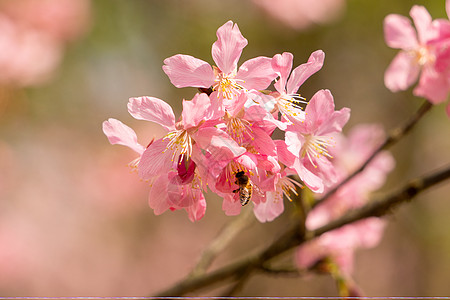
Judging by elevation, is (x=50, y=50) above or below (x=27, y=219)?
above

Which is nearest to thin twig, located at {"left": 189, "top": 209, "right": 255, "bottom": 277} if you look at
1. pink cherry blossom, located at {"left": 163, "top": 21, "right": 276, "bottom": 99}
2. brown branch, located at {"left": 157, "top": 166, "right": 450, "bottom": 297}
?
brown branch, located at {"left": 157, "top": 166, "right": 450, "bottom": 297}

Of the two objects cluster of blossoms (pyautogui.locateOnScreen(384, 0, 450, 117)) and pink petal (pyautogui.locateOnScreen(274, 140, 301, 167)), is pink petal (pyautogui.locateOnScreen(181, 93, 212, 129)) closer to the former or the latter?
pink petal (pyautogui.locateOnScreen(274, 140, 301, 167))

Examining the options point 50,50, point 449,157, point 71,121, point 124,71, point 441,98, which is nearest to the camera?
point 441,98

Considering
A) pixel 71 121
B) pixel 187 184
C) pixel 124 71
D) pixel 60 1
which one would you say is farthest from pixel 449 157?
pixel 187 184

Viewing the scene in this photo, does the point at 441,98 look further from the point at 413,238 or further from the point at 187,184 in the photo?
the point at 413,238

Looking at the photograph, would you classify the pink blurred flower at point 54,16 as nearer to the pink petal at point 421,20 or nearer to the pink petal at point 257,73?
the pink petal at point 421,20

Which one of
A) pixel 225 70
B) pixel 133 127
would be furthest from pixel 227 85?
pixel 133 127

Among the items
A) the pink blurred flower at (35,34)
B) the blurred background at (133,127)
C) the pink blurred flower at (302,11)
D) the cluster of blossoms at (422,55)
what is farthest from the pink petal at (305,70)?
the pink blurred flower at (302,11)
